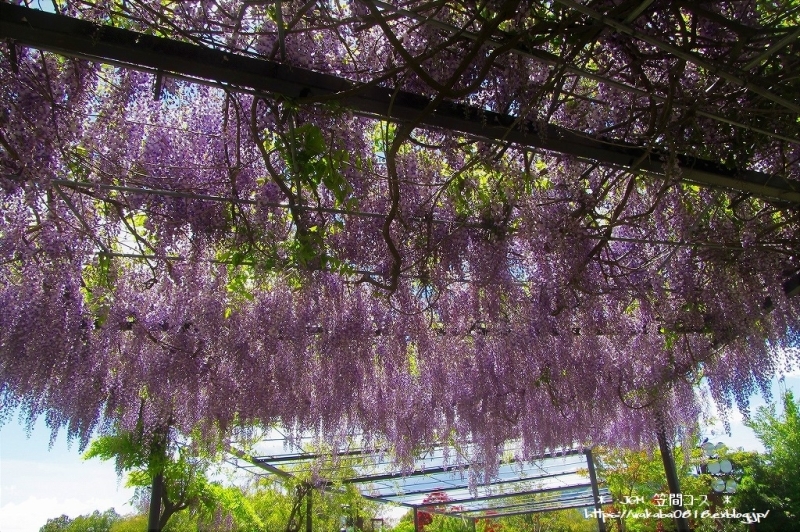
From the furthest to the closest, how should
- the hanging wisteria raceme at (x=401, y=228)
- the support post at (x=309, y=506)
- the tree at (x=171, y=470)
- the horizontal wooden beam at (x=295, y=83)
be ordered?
the support post at (x=309, y=506) < the tree at (x=171, y=470) < the hanging wisteria raceme at (x=401, y=228) < the horizontal wooden beam at (x=295, y=83)

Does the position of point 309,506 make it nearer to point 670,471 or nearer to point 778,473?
point 670,471

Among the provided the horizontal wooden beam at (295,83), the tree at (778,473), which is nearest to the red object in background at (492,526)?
the tree at (778,473)

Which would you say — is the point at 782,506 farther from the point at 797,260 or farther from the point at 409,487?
the point at 797,260

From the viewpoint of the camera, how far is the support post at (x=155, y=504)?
21.6 feet

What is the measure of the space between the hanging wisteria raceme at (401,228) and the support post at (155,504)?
79cm

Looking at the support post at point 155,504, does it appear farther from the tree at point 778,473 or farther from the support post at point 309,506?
the tree at point 778,473

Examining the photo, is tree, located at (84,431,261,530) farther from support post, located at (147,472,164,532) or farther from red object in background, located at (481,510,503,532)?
red object in background, located at (481,510,503,532)

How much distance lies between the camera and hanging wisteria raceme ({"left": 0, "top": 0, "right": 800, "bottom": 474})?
7.74 feet

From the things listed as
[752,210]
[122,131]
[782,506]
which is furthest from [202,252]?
[782,506]

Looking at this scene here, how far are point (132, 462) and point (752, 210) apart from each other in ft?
22.5

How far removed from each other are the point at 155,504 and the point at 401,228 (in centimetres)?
501

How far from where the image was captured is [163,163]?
11.2ft

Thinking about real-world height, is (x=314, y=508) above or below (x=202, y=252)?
below

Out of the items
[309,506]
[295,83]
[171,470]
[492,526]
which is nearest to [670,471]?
[309,506]
